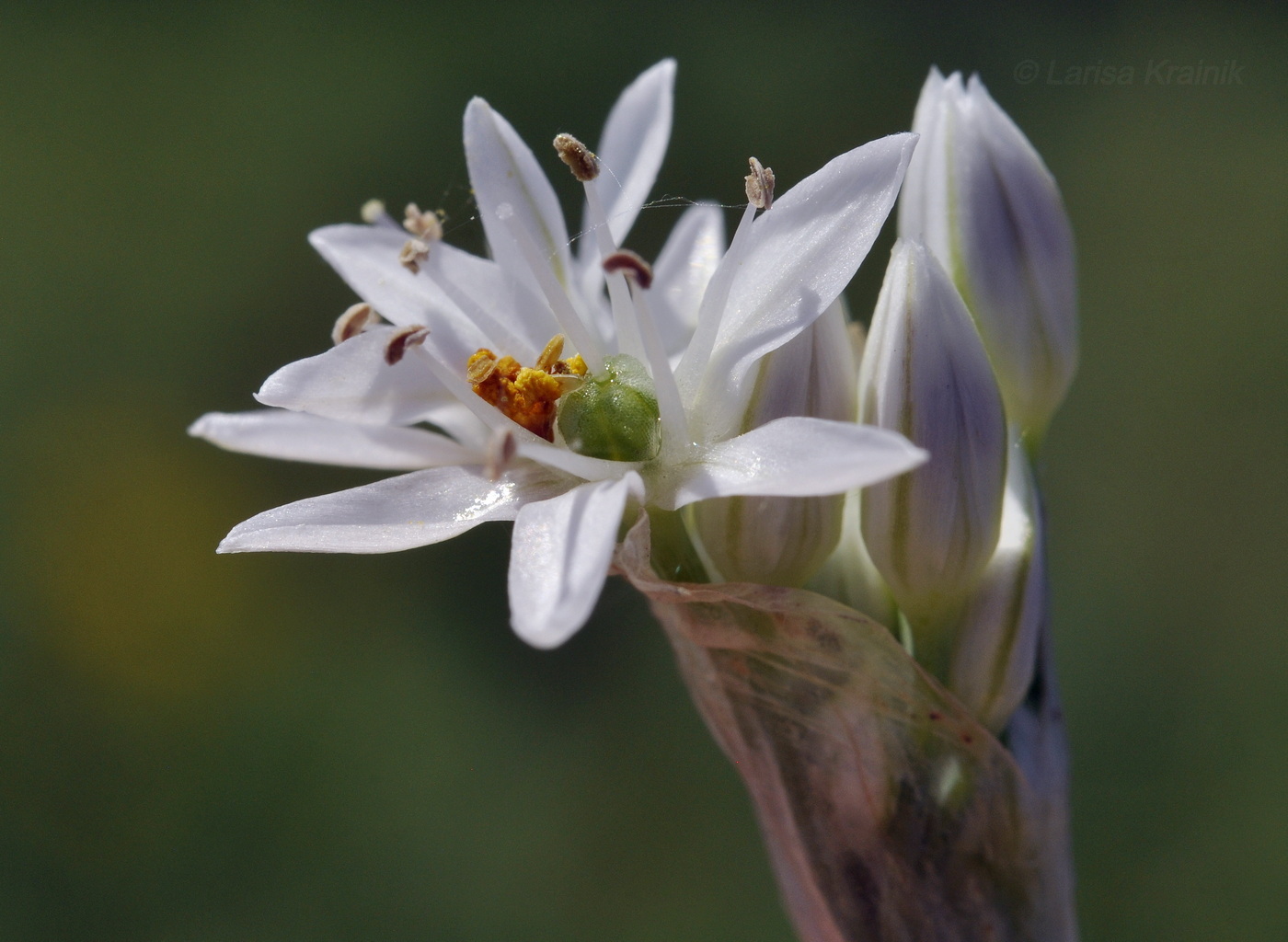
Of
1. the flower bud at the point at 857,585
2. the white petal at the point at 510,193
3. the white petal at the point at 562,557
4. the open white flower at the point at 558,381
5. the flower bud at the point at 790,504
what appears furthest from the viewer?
the white petal at the point at 510,193

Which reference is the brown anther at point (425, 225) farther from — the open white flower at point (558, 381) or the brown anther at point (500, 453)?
the brown anther at point (500, 453)

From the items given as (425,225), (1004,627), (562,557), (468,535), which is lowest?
(468,535)

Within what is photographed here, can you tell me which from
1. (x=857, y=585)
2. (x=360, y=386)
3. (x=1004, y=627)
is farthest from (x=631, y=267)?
(x=1004, y=627)

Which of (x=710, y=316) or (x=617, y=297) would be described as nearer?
(x=710, y=316)

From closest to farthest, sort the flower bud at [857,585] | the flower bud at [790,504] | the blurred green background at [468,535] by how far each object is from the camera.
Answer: the flower bud at [790,504], the flower bud at [857,585], the blurred green background at [468,535]

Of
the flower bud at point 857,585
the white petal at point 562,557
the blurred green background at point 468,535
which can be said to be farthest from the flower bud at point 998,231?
the blurred green background at point 468,535

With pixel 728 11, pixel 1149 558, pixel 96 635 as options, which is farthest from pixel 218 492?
pixel 1149 558

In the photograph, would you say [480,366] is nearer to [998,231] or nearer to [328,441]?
[328,441]
